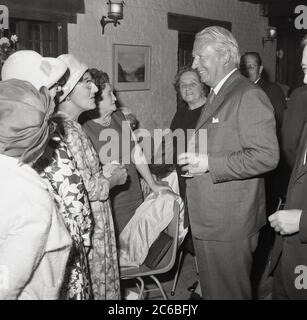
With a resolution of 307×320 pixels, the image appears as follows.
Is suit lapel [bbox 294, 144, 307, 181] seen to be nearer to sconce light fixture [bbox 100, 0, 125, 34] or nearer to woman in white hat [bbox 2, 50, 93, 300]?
woman in white hat [bbox 2, 50, 93, 300]

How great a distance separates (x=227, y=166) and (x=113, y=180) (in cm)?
73

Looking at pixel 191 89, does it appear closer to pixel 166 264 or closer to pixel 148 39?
pixel 166 264

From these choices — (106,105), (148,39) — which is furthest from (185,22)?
(106,105)

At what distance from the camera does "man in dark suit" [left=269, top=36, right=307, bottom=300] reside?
172 centimetres

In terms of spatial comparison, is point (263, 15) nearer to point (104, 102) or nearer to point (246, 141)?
point (104, 102)

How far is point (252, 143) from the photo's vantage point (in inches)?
83.7

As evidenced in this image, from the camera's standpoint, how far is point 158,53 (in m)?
5.84

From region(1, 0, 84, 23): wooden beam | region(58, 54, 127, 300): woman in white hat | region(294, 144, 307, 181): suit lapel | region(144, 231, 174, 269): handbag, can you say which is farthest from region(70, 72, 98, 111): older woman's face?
region(1, 0, 84, 23): wooden beam

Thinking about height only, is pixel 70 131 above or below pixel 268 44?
below

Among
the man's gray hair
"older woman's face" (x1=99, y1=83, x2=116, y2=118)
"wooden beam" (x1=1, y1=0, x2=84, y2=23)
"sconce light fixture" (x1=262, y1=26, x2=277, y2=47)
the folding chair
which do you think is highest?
"sconce light fixture" (x1=262, y1=26, x2=277, y2=47)

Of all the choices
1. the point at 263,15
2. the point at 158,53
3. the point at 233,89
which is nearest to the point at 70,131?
the point at 233,89

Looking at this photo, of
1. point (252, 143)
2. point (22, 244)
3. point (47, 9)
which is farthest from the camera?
point (47, 9)

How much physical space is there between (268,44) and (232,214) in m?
7.44

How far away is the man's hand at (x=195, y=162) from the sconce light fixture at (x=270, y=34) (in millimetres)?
7108
